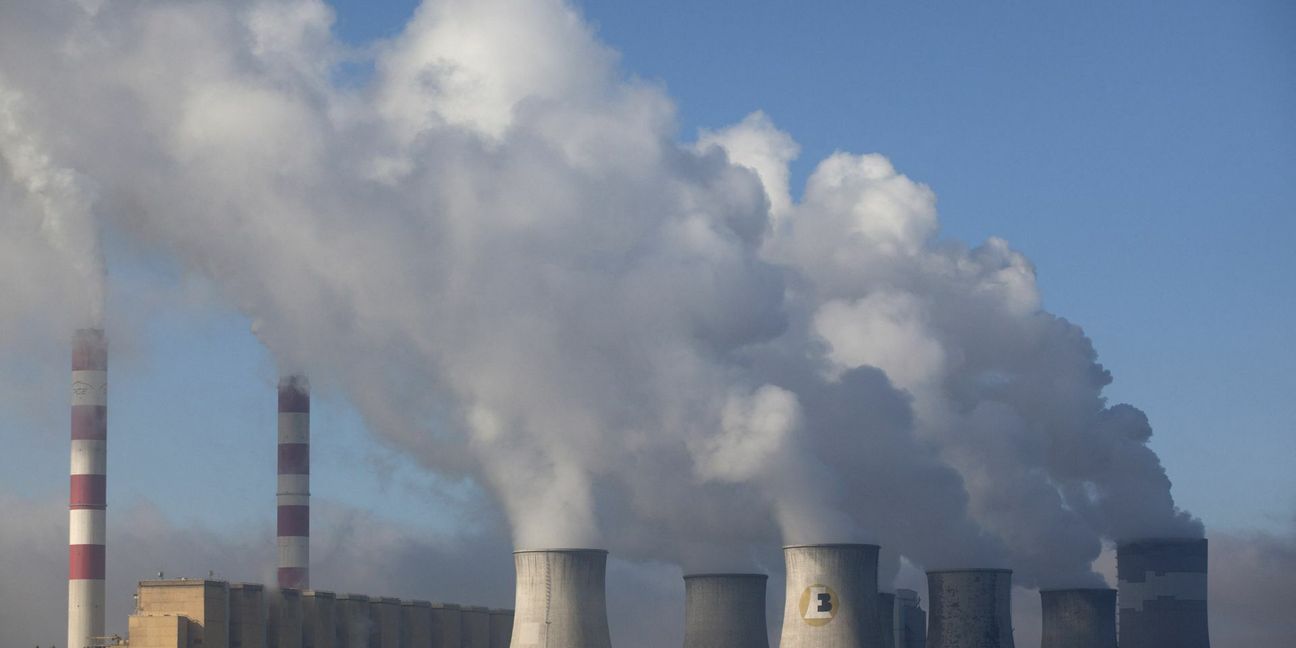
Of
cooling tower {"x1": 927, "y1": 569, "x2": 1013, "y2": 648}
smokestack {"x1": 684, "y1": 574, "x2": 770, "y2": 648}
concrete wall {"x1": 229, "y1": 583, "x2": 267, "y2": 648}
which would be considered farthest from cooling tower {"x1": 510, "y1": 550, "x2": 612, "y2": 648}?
cooling tower {"x1": 927, "y1": 569, "x2": 1013, "y2": 648}

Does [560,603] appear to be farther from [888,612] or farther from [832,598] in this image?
[888,612]

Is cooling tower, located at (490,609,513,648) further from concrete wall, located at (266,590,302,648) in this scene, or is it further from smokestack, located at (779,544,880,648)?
smokestack, located at (779,544,880,648)

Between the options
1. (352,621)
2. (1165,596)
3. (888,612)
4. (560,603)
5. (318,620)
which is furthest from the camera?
(888,612)

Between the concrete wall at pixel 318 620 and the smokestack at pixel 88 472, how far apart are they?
626cm

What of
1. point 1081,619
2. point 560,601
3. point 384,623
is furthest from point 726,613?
point 1081,619

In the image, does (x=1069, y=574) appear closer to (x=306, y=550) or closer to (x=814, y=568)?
(x=814, y=568)

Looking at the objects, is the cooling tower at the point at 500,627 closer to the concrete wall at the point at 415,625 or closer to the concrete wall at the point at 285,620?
the concrete wall at the point at 415,625

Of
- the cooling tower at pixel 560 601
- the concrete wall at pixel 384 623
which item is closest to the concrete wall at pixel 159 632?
the cooling tower at pixel 560 601

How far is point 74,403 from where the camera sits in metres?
42.4

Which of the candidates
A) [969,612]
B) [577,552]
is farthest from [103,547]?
[969,612]

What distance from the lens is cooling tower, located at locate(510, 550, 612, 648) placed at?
34.8 metres

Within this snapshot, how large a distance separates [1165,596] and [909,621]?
808 centimetres

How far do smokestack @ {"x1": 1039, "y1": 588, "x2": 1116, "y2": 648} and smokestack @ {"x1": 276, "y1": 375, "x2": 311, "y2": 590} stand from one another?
19.7 m

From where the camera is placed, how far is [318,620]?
126 feet
